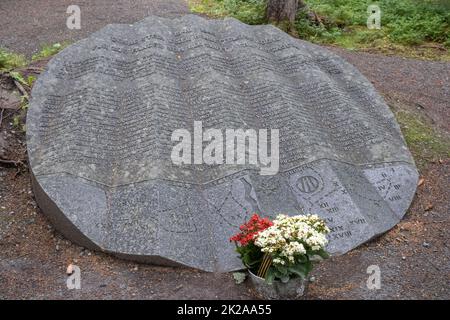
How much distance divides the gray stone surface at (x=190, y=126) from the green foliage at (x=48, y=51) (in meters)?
2.23

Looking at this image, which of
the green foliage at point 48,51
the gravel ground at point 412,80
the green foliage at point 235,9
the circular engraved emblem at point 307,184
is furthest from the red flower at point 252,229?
the green foliage at point 235,9

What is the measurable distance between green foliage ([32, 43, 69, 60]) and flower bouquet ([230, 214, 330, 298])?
6.70 metres

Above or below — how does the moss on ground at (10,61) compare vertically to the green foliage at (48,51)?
above

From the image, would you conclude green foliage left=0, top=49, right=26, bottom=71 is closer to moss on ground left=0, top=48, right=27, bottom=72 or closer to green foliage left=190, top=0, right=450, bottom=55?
moss on ground left=0, top=48, right=27, bottom=72

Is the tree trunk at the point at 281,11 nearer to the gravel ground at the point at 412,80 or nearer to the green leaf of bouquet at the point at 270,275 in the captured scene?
the gravel ground at the point at 412,80

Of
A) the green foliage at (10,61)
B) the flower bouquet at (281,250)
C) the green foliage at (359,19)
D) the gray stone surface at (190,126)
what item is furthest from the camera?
the green foliage at (359,19)

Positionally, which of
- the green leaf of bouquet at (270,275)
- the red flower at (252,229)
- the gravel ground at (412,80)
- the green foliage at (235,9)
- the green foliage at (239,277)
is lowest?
the green foliage at (235,9)

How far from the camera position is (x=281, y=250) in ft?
14.4

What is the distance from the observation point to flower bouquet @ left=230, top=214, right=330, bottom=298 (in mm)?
4371

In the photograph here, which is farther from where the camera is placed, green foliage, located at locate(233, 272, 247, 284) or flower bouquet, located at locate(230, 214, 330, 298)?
green foliage, located at locate(233, 272, 247, 284)

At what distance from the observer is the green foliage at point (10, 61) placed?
9.08 metres

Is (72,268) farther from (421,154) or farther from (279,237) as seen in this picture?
(421,154)

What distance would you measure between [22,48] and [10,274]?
6446mm

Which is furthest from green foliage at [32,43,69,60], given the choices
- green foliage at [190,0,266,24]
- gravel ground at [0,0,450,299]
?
green foliage at [190,0,266,24]
